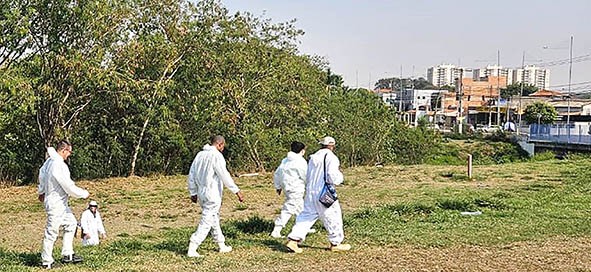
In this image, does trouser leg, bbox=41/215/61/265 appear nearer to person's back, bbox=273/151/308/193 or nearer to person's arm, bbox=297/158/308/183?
person's back, bbox=273/151/308/193

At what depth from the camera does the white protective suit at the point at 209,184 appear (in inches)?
381

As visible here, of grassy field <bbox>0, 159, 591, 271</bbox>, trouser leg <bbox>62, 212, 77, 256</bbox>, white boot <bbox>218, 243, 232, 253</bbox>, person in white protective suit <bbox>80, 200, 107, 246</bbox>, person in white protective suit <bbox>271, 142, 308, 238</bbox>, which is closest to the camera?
trouser leg <bbox>62, 212, 77, 256</bbox>

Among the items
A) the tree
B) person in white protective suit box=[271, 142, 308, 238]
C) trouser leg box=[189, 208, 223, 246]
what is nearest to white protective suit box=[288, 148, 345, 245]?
trouser leg box=[189, 208, 223, 246]

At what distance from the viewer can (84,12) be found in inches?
840

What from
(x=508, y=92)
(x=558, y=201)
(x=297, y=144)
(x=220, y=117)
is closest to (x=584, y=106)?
(x=508, y=92)

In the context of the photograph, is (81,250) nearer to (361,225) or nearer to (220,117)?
(361,225)

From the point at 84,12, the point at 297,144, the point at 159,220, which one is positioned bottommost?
the point at 159,220

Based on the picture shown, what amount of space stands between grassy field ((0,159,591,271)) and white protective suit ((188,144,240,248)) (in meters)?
0.38

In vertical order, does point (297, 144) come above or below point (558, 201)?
above

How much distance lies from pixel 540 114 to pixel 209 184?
77.1 metres

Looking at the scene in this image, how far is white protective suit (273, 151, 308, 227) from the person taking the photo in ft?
38.1

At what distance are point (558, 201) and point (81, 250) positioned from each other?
1031 cm

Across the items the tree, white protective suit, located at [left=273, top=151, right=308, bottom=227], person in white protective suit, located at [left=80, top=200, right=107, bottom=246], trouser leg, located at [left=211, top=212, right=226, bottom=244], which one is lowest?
person in white protective suit, located at [left=80, top=200, right=107, bottom=246]

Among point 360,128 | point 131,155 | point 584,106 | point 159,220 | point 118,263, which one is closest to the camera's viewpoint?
point 118,263
